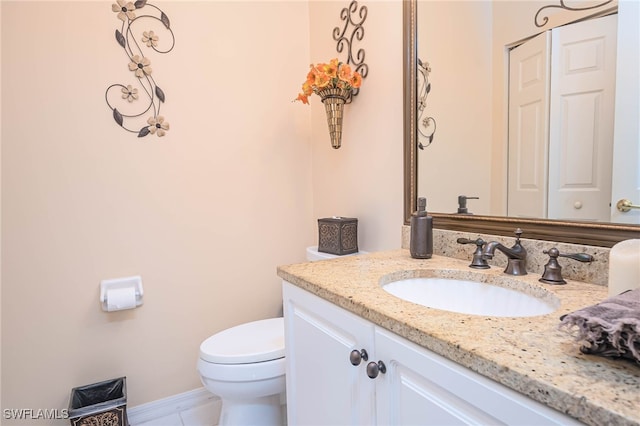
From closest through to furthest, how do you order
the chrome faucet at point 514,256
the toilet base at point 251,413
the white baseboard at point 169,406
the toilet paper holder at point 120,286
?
the chrome faucet at point 514,256 → the toilet base at point 251,413 → the toilet paper holder at point 120,286 → the white baseboard at point 169,406

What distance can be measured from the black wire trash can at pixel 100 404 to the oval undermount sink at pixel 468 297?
1.28 metres

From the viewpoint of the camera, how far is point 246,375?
1347 millimetres

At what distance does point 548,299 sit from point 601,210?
10.3 inches

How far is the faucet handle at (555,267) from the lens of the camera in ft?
2.83

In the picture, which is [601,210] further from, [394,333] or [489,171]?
[394,333]

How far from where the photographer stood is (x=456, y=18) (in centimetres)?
124

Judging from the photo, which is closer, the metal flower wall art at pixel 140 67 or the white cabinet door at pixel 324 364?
the white cabinet door at pixel 324 364

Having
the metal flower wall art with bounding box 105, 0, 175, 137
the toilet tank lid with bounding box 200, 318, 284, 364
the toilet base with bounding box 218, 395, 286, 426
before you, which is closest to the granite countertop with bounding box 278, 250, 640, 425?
the toilet tank lid with bounding box 200, 318, 284, 364

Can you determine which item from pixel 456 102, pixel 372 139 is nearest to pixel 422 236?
pixel 456 102

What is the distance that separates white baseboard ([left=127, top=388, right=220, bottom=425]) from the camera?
1.67m

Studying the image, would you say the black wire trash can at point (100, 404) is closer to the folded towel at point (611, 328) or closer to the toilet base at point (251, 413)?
the toilet base at point (251, 413)

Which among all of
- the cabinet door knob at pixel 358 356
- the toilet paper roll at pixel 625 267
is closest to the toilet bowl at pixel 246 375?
the cabinet door knob at pixel 358 356

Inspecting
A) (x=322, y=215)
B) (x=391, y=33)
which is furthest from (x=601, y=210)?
(x=322, y=215)

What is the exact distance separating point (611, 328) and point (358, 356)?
1.45 feet
